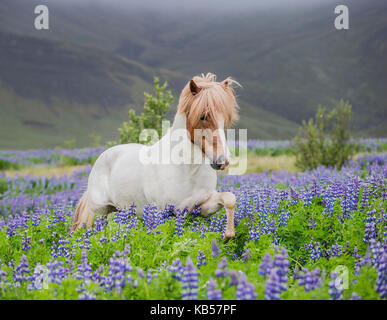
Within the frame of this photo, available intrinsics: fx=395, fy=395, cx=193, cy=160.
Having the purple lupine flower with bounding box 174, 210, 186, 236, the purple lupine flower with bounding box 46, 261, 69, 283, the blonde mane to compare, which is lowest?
the purple lupine flower with bounding box 46, 261, 69, 283

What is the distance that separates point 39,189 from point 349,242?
11.7 m

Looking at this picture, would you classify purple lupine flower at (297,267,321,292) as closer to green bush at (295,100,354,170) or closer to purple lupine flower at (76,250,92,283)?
purple lupine flower at (76,250,92,283)

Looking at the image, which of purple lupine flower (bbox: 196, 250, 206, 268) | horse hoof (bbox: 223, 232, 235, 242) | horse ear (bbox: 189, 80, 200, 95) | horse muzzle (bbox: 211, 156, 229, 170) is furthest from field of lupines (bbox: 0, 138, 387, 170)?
purple lupine flower (bbox: 196, 250, 206, 268)

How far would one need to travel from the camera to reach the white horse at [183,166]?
3.63 meters

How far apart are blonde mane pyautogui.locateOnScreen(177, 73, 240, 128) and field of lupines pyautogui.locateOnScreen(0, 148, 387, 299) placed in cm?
102

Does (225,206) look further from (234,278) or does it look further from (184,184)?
(234,278)

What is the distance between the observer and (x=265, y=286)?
2.26 metres

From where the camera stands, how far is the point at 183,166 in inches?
161

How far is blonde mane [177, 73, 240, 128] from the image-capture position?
11.8 ft

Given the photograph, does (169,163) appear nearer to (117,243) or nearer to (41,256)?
(117,243)

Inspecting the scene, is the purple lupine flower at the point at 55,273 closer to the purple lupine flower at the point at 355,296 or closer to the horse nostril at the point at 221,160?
the horse nostril at the point at 221,160

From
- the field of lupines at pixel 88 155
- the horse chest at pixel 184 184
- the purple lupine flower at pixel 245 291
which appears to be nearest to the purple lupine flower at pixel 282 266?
the purple lupine flower at pixel 245 291

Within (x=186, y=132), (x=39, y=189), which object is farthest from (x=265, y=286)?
(x=39, y=189)
